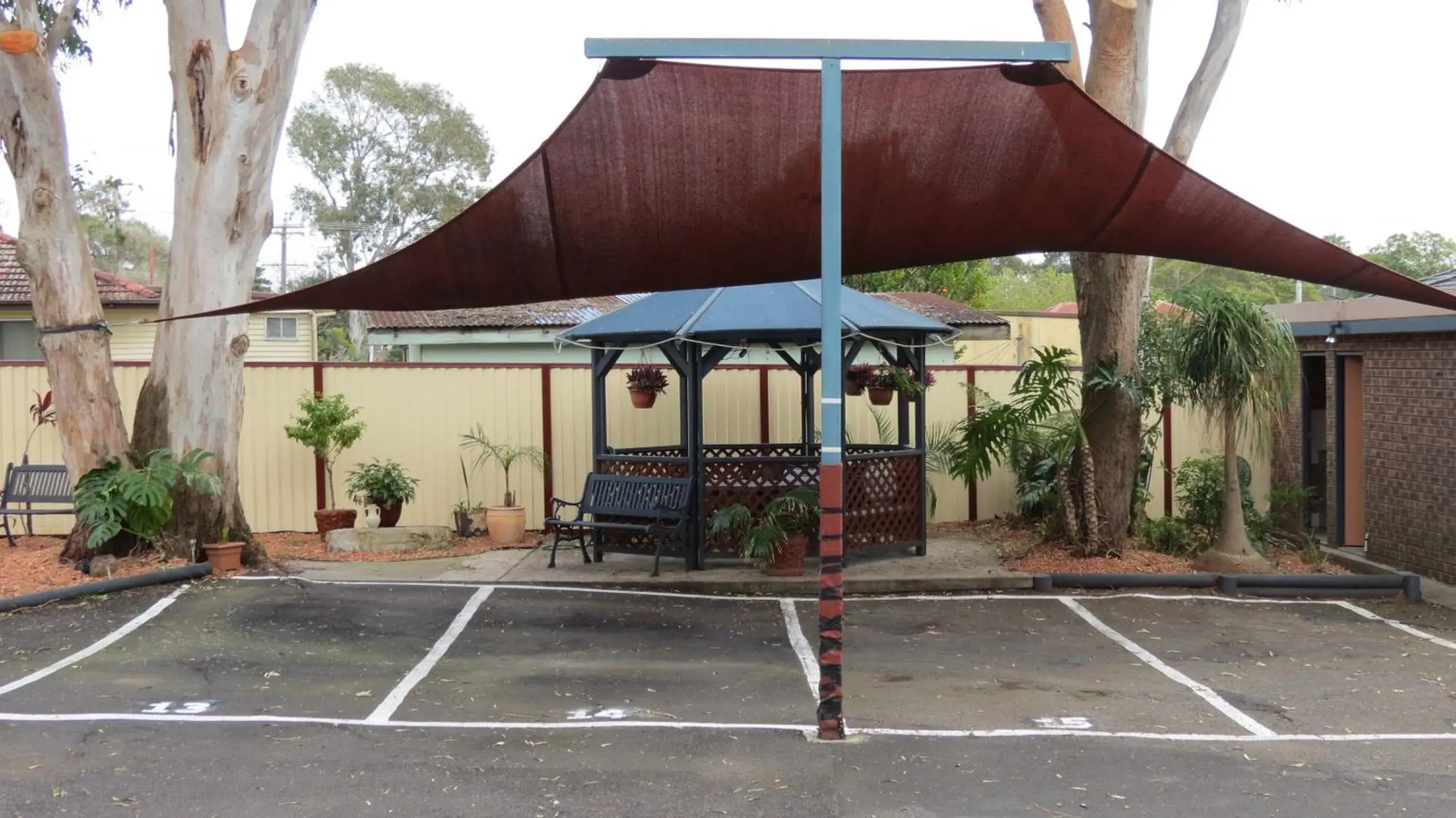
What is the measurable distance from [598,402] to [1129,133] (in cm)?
608

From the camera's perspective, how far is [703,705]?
6.04m

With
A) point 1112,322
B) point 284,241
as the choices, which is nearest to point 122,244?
point 284,241

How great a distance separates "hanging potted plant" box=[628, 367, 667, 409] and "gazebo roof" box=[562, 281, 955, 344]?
80 cm

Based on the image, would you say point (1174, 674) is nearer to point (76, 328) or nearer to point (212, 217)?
point (212, 217)

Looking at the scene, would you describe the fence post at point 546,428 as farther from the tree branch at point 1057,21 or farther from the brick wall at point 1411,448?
the brick wall at point 1411,448

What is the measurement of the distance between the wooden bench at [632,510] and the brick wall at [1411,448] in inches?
245

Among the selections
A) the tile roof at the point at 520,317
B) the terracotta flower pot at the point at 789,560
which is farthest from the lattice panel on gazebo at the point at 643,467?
the tile roof at the point at 520,317

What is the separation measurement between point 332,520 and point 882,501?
5.16 m

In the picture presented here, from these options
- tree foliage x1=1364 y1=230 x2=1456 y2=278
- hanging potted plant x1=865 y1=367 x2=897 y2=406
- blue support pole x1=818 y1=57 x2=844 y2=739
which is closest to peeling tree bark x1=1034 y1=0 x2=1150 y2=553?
hanging potted plant x1=865 y1=367 x2=897 y2=406

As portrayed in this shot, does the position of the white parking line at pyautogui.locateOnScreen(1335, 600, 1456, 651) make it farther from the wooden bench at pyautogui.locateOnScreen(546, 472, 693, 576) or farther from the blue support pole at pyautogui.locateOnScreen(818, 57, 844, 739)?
the wooden bench at pyautogui.locateOnScreen(546, 472, 693, 576)

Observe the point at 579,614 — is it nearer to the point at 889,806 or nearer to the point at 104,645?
the point at 104,645

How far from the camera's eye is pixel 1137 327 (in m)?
10.3

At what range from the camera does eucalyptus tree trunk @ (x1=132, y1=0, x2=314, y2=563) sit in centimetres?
944

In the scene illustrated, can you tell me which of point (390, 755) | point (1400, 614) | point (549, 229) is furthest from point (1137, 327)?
point (390, 755)
